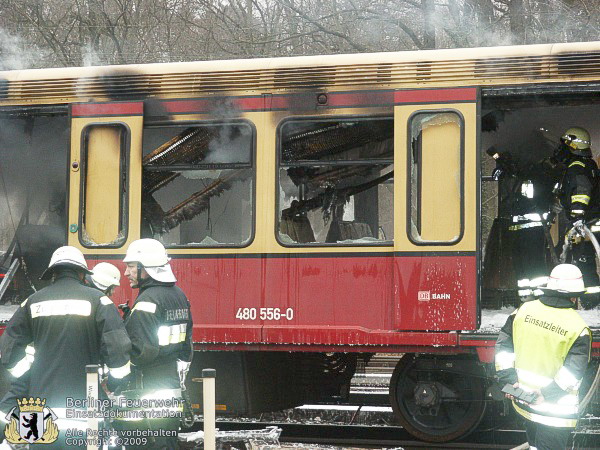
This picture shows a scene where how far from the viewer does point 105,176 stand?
30.1 ft

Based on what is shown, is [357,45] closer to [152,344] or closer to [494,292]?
[494,292]

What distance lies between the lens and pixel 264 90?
8922 millimetres

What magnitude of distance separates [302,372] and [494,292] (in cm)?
227

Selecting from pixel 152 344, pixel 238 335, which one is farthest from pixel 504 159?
pixel 152 344

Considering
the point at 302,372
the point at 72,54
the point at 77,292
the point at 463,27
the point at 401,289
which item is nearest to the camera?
the point at 77,292

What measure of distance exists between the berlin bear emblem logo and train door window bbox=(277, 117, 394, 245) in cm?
321

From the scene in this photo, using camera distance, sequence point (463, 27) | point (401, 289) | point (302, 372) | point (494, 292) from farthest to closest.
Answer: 1. point (463, 27)
2. point (494, 292)
3. point (302, 372)
4. point (401, 289)

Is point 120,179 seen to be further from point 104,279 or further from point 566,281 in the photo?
point 566,281

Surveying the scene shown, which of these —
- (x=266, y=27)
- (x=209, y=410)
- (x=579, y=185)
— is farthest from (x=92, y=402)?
(x=266, y=27)

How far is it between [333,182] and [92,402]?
12.0 feet

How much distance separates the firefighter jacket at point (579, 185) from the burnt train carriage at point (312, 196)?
1.92ft

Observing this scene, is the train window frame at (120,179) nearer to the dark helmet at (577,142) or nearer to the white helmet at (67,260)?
the white helmet at (67,260)

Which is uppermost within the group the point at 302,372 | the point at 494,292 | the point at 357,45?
the point at 357,45

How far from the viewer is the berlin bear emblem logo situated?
6.09 metres
